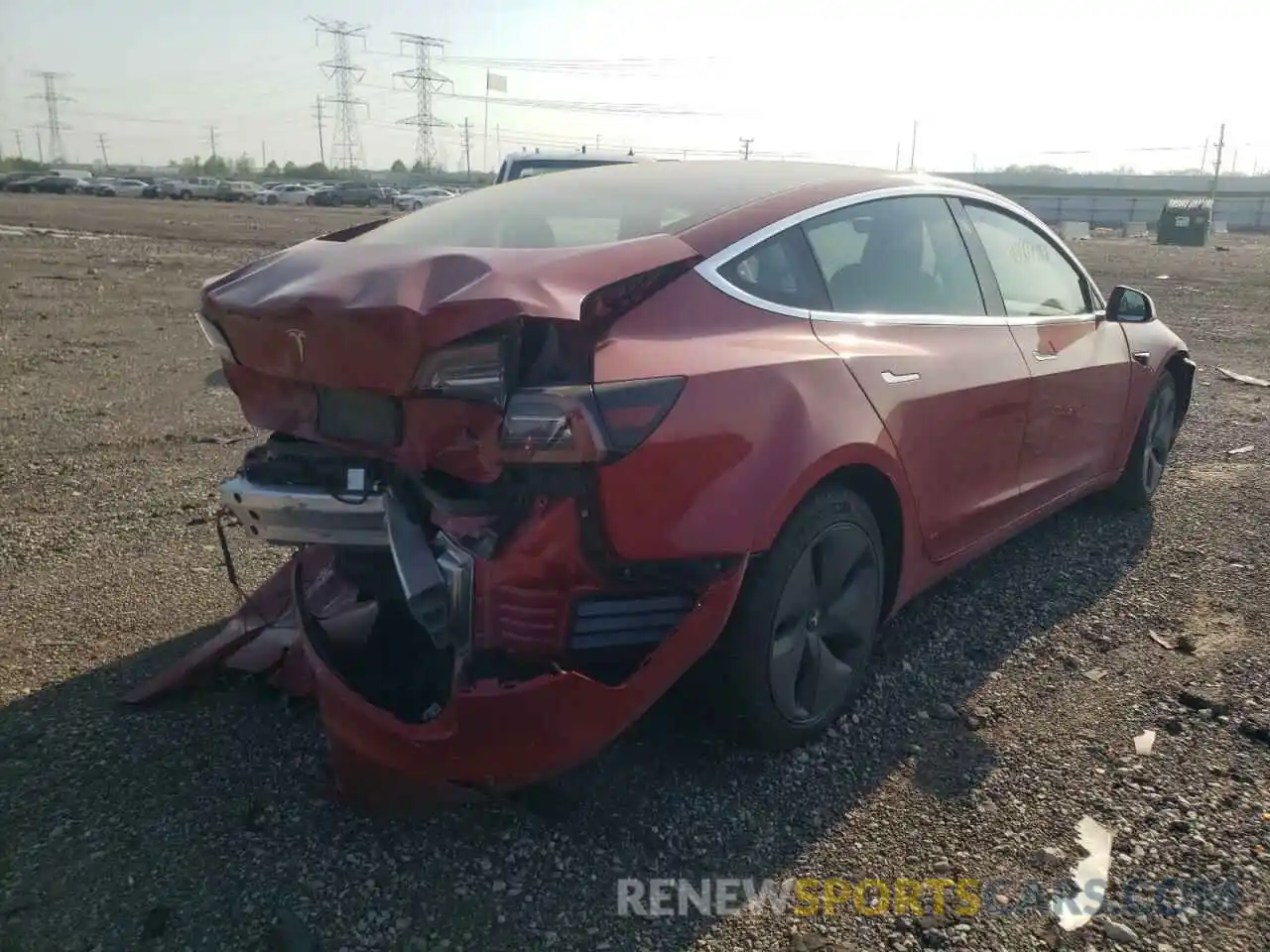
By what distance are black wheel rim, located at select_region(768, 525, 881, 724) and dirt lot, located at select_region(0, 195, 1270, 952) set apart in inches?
7.3

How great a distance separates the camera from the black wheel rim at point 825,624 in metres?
2.98

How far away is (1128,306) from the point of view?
4965 millimetres

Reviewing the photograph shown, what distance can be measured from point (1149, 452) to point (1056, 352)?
150 cm

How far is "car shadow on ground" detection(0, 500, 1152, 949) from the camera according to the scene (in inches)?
98.4

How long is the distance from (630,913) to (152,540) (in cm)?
320

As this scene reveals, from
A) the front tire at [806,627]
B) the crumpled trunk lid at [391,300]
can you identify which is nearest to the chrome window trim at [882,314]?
the crumpled trunk lid at [391,300]

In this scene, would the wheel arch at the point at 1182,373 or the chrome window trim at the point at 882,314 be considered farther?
the wheel arch at the point at 1182,373

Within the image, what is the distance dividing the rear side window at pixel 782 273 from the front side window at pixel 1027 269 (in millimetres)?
1266

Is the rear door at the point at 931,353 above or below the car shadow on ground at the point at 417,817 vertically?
above

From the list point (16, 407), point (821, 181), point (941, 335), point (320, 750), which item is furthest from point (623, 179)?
point (16, 407)

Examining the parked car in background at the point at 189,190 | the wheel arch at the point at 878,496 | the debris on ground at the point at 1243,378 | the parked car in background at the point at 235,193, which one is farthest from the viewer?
the parked car in background at the point at 235,193

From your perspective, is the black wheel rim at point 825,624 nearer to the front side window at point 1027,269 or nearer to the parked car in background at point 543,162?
the front side window at point 1027,269

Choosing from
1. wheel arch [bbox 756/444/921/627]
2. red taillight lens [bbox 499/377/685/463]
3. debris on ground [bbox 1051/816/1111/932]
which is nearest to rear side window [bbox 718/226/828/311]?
wheel arch [bbox 756/444/921/627]

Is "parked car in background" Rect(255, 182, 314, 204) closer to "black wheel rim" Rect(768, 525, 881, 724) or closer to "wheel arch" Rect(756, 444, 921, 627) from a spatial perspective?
"wheel arch" Rect(756, 444, 921, 627)
